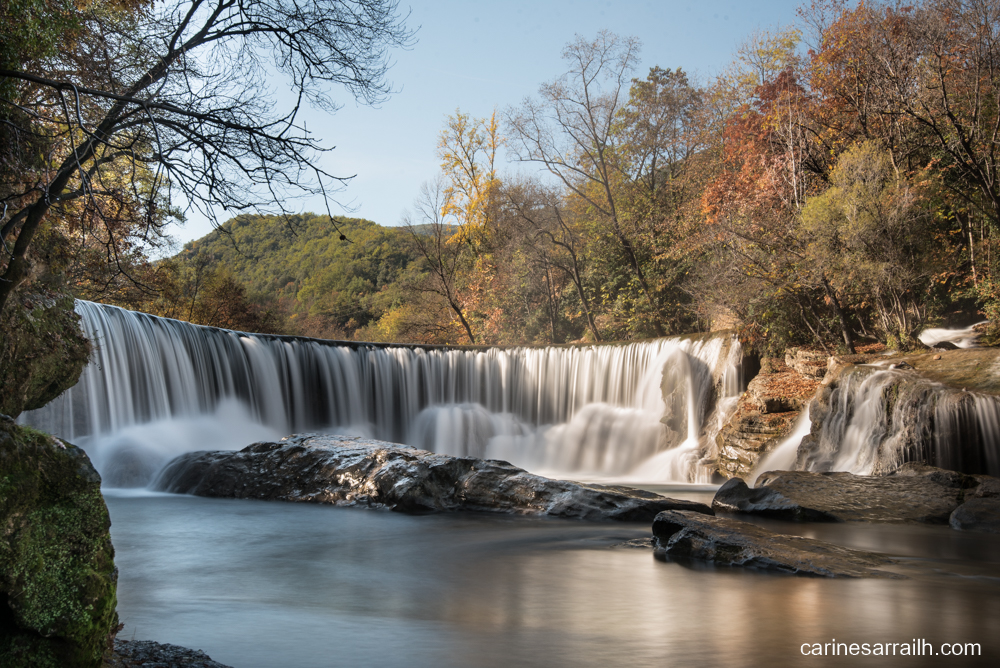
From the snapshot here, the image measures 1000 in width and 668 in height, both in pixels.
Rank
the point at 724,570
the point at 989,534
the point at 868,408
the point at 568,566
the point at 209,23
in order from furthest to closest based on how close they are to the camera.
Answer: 1. the point at 868,408
2. the point at 989,534
3. the point at 209,23
4. the point at 568,566
5. the point at 724,570

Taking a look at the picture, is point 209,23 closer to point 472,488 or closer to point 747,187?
point 472,488

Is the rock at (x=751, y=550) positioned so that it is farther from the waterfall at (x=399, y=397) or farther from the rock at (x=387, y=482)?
the waterfall at (x=399, y=397)

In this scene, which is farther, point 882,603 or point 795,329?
point 795,329

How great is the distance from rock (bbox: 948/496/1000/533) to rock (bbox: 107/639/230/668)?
8898mm

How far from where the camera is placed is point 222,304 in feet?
89.6

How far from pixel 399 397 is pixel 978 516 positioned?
1562 centimetres

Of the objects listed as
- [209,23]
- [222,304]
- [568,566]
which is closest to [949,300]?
[568,566]

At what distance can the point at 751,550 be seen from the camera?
239 inches

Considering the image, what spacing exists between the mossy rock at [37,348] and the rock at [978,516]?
12.2 meters

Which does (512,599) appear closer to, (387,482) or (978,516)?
(387,482)

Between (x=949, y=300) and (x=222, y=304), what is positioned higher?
(x=222, y=304)

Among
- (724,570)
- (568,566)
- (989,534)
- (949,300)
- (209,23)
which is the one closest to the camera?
(724,570)

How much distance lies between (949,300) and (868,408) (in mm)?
6854

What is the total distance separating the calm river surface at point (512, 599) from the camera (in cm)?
399
